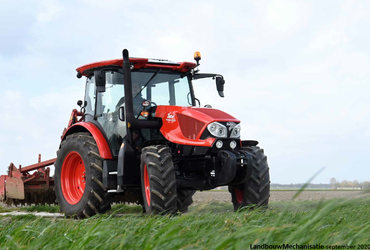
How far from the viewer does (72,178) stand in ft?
28.1

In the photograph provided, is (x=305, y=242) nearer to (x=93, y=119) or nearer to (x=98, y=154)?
(x=98, y=154)

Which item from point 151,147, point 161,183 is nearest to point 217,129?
point 151,147

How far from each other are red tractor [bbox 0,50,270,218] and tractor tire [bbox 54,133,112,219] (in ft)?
0.05

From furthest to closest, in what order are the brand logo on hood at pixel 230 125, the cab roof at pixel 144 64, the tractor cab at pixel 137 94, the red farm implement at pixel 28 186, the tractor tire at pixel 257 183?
the red farm implement at pixel 28 186, the cab roof at pixel 144 64, the tractor cab at pixel 137 94, the tractor tire at pixel 257 183, the brand logo on hood at pixel 230 125

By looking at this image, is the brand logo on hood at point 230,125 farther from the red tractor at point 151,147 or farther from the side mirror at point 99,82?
the side mirror at point 99,82

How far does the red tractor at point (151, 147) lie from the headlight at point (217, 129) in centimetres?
1

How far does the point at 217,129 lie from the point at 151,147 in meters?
1.02

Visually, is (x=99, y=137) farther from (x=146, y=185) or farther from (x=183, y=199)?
(x=183, y=199)

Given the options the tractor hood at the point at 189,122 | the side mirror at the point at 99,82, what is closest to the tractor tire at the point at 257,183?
the tractor hood at the point at 189,122

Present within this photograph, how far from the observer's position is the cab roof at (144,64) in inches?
304

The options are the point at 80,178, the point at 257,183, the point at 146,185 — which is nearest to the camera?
the point at 146,185

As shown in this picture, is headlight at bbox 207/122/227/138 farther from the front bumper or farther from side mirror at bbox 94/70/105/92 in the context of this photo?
side mirror at bbox 94/70/105/92

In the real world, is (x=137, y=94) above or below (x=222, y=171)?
above

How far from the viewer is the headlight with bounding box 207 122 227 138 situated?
6.73 m
